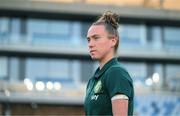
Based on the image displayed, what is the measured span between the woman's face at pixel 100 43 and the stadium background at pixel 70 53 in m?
27.3

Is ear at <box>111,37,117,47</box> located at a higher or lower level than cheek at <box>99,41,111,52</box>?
higher

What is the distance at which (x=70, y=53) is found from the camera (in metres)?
34.9

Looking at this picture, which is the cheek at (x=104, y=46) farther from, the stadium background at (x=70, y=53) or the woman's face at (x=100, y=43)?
the stadium background at (x=70, y=53)

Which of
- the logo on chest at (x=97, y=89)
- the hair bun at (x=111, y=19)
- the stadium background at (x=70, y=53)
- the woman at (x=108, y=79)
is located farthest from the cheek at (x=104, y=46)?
the stadium background at (x=70, y=53)

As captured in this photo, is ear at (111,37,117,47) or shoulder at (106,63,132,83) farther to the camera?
ear at (111,37,117,47)

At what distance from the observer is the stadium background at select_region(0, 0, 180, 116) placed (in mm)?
32844

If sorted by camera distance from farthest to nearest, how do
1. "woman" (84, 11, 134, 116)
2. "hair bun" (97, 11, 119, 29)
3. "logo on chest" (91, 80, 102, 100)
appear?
"hair bun" (97, 11, 119, 29), "logo on chest" (91, 80, 102, 100), "woman" (84, 11, 134, 116)

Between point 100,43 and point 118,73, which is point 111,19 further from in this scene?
point 118,73

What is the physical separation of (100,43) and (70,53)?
3101cm

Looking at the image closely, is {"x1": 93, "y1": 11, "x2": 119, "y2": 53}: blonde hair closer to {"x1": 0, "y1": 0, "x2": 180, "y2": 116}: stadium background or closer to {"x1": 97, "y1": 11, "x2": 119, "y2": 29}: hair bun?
{"x1": 97, "y1": 11, "x2": 119, "y2": 29}: hair bun

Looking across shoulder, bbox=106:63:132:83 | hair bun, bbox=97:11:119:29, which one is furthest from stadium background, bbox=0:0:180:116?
shoulder, bbox=106:63:132:83

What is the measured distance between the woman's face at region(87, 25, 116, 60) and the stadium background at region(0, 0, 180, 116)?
27.3m

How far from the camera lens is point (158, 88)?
3353 centimetres

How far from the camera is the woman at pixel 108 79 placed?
371 cm
